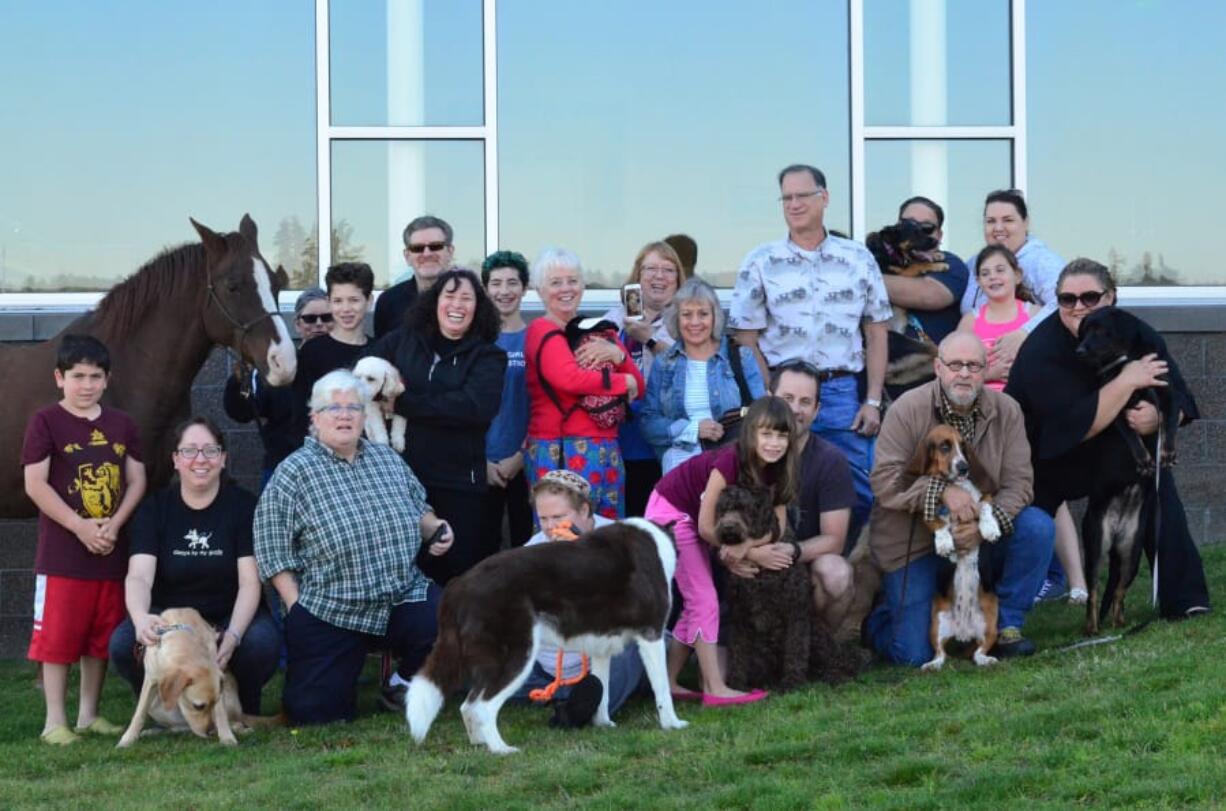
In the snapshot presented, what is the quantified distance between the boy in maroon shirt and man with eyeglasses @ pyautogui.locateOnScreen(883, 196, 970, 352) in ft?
12.5

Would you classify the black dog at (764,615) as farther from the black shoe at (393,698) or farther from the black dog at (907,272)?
the black dog at (907,272)

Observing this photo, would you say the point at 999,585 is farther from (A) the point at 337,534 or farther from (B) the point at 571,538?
(A) the point at 337,534

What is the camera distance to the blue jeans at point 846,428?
834 cm

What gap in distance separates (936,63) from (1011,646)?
4.74 metres

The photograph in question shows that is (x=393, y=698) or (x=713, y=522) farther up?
(x=713, y=522)

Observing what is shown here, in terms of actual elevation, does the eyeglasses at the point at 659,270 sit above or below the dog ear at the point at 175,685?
above

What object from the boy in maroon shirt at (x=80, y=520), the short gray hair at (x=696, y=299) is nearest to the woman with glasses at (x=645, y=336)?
the short gray hair at (x=696, y=299)

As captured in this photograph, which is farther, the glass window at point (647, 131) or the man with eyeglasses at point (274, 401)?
the glass window at point (647, 131)

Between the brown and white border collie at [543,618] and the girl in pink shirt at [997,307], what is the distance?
239 centimetres

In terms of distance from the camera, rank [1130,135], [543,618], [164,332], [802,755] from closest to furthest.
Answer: [802,755]
[543,618]
[164,332]
[1130,135]

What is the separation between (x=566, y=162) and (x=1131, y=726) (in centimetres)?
607

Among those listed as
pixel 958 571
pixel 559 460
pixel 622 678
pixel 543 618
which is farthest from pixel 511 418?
pixel 958 571

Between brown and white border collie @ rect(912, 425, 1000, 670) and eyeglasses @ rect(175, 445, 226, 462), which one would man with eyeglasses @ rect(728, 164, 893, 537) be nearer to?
brown and white border collie @ rect(912, 425, 1000, 670)

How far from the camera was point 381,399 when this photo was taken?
7613 millimetres
